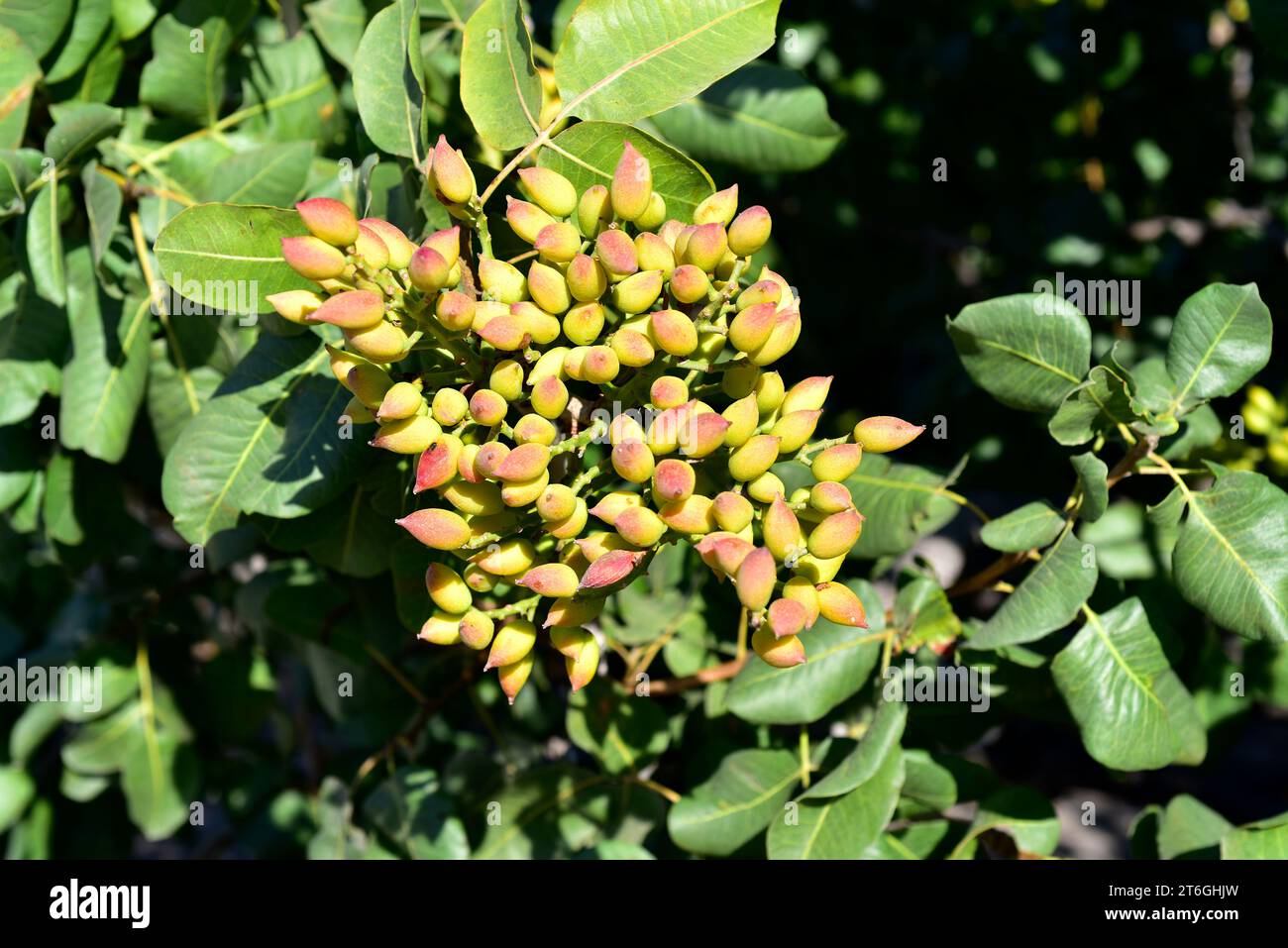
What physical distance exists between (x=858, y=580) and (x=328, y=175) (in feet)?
2.38

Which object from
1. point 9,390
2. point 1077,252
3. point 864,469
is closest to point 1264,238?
point 1077,252

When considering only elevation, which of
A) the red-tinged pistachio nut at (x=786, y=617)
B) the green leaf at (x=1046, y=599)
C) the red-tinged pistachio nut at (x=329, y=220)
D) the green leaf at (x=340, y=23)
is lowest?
the green leaf at (x=1046, y=599)

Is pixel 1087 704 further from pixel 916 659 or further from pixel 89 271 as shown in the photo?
pixel 89 271

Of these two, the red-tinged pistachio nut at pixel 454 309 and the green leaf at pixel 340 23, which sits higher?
the green leaf at pixel 340 23

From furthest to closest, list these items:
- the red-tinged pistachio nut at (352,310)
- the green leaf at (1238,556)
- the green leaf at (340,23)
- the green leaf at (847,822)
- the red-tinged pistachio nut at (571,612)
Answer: the green leaf at (340,23), the green leaf at (847,822), the green leaf at (1238,556), the red-tinged pistachio nut at (571,612), the red-tinged pistachio nut at (352,310)

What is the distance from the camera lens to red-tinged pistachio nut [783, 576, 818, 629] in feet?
2.65

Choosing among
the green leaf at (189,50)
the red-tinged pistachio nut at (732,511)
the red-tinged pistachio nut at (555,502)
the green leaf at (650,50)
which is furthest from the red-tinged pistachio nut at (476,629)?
the green leaf at (189,50)

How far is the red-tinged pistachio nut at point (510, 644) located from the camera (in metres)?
0.86

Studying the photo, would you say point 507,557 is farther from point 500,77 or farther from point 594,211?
point 500,77

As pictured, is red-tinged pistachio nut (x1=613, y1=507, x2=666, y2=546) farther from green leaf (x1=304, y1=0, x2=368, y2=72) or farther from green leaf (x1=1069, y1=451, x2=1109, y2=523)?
green leaf (x1=304, y1=0, x2=368, y2=72)

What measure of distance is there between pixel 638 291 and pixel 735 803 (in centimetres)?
61

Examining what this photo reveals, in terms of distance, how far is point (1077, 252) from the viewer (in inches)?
78.2

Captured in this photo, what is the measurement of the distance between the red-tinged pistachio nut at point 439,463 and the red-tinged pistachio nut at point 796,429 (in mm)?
241

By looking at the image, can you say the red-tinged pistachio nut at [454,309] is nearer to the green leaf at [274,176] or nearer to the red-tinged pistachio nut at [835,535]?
the red-tinged pistachio nut at [835,535]
